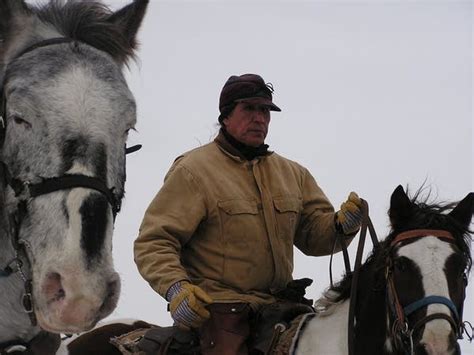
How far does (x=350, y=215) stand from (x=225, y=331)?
1.06 m

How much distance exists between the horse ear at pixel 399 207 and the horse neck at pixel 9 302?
222 cm

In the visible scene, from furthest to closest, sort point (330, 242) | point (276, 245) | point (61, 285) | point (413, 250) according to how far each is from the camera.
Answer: point (330, 242) → point (276, 245) → point (413, 250) → point (61, 285)

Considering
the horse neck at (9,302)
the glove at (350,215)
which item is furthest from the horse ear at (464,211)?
the horse neck at (9,302)

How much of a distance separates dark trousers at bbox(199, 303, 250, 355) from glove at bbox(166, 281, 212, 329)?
0.70 feet

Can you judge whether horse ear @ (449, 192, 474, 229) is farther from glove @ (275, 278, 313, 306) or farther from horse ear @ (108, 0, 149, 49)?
horse ear @ (108, 0, 149, 49)

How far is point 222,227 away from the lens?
196 inches

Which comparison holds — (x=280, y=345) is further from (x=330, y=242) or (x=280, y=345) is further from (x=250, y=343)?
(x=330, y=242)

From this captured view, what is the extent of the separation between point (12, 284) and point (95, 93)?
83 centimetres

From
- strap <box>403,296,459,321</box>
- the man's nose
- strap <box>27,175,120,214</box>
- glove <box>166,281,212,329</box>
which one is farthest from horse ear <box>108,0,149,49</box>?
strap <box>403,296,459,321</box>

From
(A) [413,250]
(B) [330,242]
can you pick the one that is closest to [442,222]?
(A) [413,250]

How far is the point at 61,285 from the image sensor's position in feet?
9.08

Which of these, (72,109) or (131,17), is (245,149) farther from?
(72,109)

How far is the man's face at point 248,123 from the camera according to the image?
17.0ft

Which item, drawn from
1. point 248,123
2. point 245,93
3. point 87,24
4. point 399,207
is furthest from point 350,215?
point 87,24
